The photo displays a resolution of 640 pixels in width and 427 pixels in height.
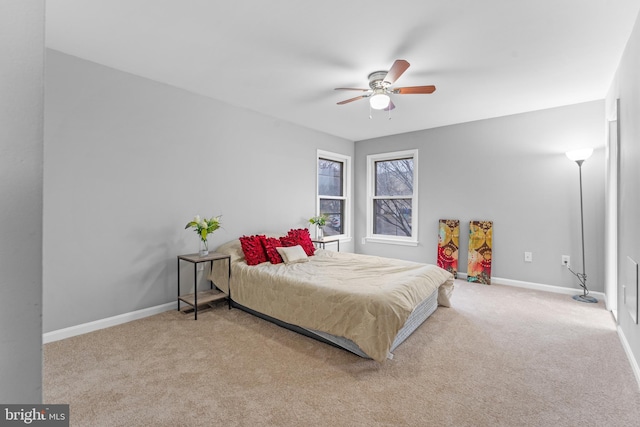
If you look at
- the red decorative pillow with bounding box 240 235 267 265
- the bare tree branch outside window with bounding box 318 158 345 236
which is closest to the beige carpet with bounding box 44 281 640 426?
the red decorative pillow with bounding box 240 235 267 265

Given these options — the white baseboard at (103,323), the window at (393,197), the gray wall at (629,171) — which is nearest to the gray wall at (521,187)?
the window at (393,197)

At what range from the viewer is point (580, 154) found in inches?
139

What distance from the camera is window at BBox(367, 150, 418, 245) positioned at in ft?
→ 17.4

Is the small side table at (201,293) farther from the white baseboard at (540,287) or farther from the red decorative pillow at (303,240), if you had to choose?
the white baseboard at (540,287)

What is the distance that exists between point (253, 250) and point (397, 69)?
94.1 inches

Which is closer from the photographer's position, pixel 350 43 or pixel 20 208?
pixel 20 208

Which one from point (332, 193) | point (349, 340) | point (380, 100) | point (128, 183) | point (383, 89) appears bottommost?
point (349, 340)

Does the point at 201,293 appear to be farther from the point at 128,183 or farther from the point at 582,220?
the point at 582,220

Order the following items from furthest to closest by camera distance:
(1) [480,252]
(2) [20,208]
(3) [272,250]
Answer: (1) [480,252] < (3) [272,250] < (2) [20,208]

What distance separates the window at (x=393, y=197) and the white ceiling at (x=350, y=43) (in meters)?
1.88

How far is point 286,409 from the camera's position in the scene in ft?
5.74

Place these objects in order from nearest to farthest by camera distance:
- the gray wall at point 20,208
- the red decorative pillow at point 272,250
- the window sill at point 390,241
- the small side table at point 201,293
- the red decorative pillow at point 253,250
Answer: the gray wall at point 20,208
the small side table at point 201,293
the red decorative pillow at point 253,250
the red decorative pillow at point 272,250
the window sill at point 390,241

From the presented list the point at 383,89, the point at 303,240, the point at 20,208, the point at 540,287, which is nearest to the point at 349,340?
the point at 303,240

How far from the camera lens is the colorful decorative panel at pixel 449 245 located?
4.70 metres
